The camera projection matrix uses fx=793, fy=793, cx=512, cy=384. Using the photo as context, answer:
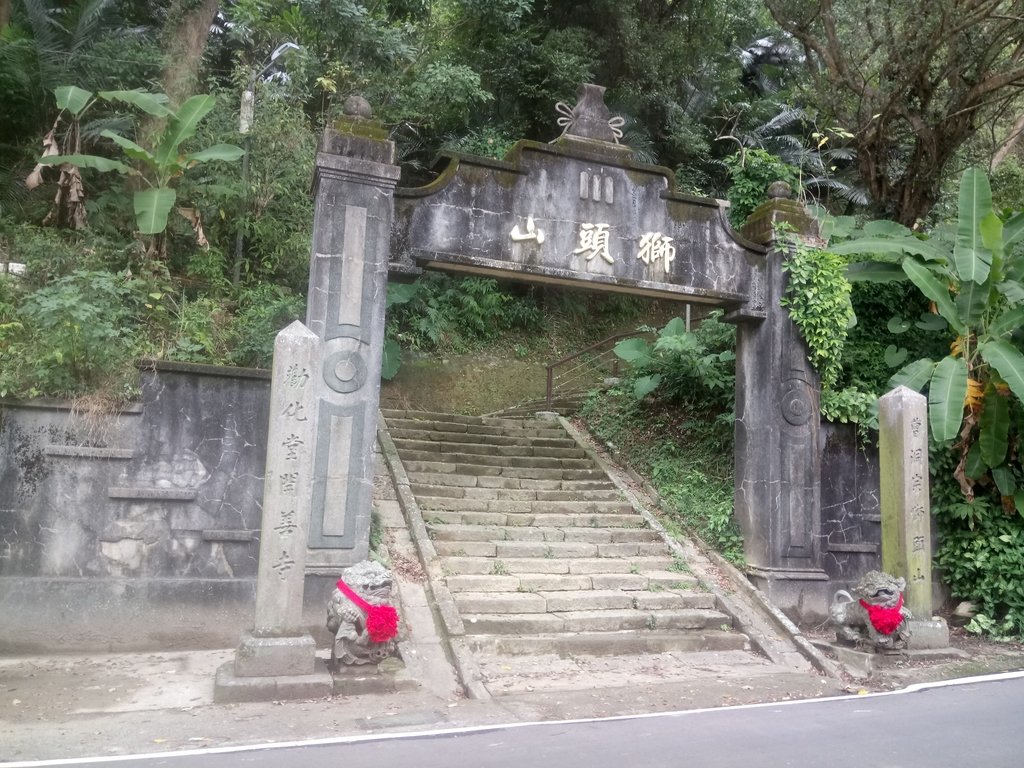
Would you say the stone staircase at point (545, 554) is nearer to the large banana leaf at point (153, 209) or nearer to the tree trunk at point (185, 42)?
the large banana leaf at point (153, 209)

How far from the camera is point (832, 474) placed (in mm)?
9141

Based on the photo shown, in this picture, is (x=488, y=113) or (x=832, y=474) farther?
(x=488, y=113)

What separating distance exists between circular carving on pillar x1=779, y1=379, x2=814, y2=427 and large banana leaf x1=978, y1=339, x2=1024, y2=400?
182 cm

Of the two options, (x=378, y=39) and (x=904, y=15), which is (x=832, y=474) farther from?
(x=378, y=39)

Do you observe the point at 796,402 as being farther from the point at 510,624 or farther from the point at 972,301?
the point at 510,624

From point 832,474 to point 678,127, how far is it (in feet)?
33.5

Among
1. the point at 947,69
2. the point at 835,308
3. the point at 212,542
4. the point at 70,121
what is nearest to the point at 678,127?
the point at 947,69

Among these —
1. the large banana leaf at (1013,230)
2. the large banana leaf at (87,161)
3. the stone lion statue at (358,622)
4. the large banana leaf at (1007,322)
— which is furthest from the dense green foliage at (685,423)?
the large banana leaf at (87,161)

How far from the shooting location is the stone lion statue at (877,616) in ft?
22.9

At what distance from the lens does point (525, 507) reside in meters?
9.39

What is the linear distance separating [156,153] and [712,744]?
820 centimetres

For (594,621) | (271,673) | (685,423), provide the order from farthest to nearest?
(685,423) → (594,621) → (271,673)

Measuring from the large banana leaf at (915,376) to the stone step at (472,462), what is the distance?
397 centimetres

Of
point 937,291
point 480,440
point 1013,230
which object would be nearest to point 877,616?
point 937,291
